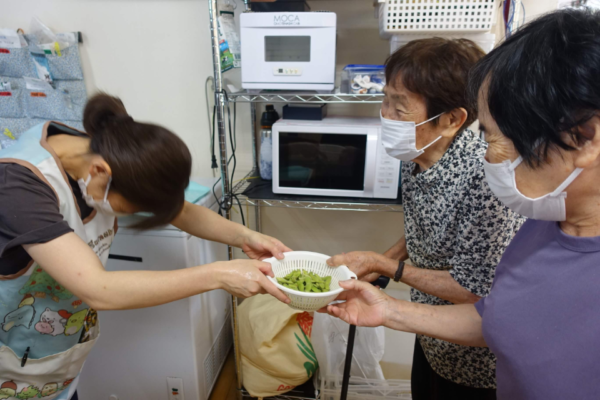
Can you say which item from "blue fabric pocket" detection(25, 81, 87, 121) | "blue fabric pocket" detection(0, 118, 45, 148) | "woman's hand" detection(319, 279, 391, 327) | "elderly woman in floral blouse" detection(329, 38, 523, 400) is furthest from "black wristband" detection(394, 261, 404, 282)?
"blue fabric pocket" detection(0, 118, 45, 148)

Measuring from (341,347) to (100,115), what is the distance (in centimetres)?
125

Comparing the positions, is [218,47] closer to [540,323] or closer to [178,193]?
[178,193]

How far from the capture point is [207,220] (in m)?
1.26

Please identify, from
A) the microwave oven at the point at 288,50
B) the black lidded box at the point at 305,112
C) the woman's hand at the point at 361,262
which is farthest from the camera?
the black lidded box at the point at 305,112

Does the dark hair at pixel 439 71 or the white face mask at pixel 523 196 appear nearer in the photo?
the white face mask at pixel 523 196

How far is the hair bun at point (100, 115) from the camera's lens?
2.99 feet

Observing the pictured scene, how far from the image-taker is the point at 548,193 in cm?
60

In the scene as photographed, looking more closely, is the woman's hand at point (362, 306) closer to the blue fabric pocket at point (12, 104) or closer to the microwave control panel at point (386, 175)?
the microwave control panel at point (386, 175)

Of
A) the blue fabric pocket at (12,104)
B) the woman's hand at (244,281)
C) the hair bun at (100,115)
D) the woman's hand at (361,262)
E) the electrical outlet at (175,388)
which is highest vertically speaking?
the hair bun at (100,115)

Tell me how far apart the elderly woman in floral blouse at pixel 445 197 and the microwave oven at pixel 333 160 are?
0.94ft

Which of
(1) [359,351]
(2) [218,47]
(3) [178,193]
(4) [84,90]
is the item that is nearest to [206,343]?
(1) [359,351]

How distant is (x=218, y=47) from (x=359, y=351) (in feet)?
4.42

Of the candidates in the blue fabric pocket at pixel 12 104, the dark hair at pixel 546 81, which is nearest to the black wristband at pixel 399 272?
the dark hair at pixel 546 81

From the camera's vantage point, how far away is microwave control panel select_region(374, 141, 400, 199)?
143 centimetres
